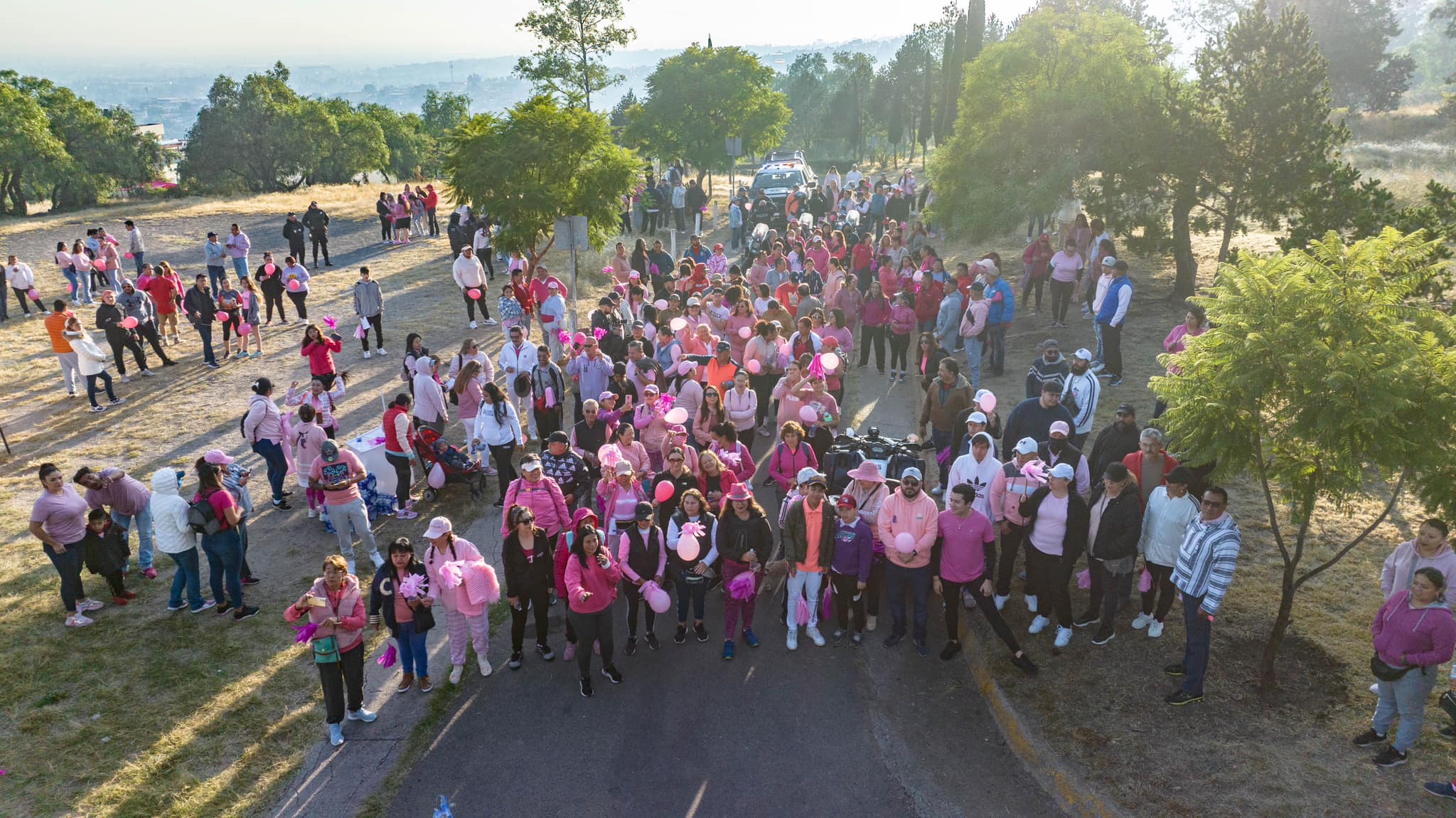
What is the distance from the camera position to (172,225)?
3150 centimetres

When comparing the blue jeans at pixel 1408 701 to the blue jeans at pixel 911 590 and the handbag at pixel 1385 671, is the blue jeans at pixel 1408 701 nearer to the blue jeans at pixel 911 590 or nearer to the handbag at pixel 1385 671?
the handbag at pixel 1385 671

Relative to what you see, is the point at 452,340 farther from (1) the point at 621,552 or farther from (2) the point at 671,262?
(1) the point at 621,552

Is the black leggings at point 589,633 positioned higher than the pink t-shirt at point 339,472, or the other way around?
the pink t-shirt at point 339,472

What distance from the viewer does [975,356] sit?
13406 millimetres

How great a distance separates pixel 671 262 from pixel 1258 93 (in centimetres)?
1105

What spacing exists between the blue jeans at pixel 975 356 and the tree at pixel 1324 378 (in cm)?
663

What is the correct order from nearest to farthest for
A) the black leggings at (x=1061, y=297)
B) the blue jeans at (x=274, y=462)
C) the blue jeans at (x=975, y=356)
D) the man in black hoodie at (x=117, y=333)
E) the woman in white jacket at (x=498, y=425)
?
the woman in white jacket at (x=498, y=425) < the blue jeans at (x=274, y=462) < the blue jeans at (x=975, y=356) < the man in black hoodie at (x=117, y=333) < the black leggings at (x=1061, y=297)

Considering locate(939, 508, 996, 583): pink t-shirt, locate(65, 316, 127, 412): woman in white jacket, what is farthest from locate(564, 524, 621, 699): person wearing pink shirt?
locate(65, 316, 127, 412): woman in white jacket

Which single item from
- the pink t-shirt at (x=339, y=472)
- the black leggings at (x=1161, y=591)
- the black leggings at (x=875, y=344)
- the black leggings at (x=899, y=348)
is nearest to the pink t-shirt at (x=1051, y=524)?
the black leggings at (x=1161, y=591)

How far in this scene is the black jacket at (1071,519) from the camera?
754 centimetres

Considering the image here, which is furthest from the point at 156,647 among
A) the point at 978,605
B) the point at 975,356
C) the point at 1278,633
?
the point at 975,356

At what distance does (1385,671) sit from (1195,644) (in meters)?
1.21

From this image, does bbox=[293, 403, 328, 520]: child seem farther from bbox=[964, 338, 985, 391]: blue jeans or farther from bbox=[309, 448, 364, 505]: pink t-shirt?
bbox=[964, 338, 985, 391]: blue jeans

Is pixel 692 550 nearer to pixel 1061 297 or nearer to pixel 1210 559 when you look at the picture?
pixel 1210 559
